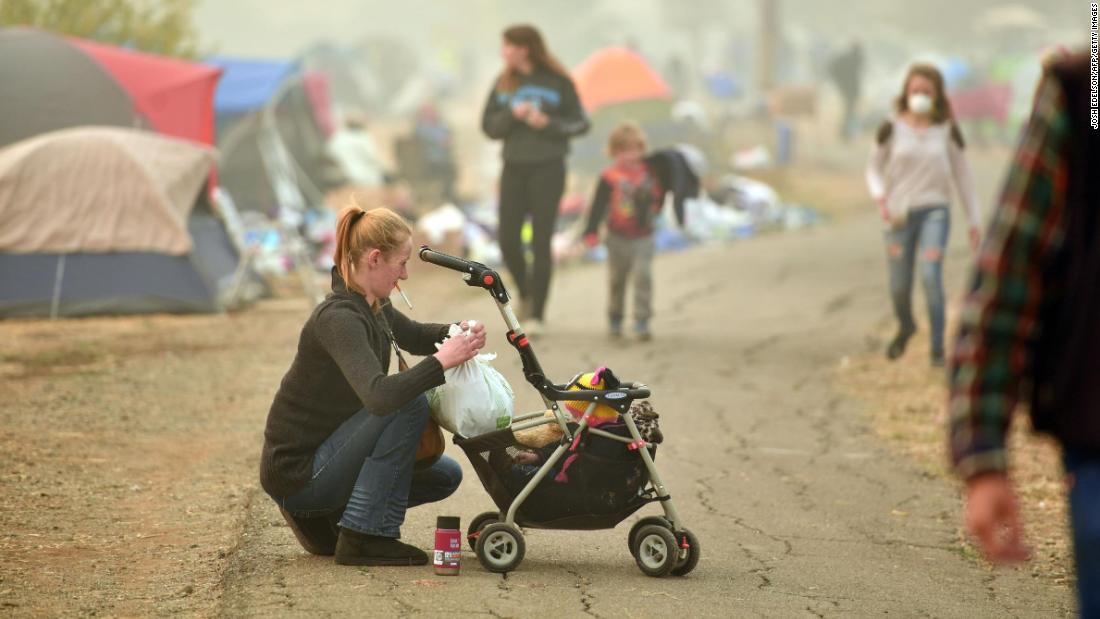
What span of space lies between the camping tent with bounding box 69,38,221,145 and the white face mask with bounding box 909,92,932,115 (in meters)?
9.23

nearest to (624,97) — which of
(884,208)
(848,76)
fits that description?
(848,76)

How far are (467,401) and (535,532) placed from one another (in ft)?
3.48

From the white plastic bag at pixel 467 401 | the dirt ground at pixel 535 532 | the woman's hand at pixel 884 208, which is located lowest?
the dirt ground at pixel 535 532

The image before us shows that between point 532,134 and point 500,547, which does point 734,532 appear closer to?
point 500,547

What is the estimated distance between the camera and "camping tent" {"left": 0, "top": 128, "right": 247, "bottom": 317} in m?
12.7

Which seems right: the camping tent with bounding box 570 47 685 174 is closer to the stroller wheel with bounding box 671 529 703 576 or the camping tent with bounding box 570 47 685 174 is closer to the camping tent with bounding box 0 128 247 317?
the camping tent with bounding box 0 128 247 317

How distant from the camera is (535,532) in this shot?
601cm

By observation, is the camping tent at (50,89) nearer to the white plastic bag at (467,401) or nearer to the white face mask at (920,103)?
the white face mask at (920,103)

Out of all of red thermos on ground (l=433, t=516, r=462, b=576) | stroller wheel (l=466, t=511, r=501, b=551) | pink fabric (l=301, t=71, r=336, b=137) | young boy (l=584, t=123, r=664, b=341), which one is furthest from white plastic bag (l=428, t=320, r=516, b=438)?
pink fabric (l=301, t=71, r=336, b=137)

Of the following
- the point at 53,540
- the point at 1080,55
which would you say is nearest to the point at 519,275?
the point at 53,540

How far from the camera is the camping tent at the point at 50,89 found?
581 inches

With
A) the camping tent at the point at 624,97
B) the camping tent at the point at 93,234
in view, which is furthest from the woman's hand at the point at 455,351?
the camping tent at the point at 624,97

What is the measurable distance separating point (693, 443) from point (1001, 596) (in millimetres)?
2711

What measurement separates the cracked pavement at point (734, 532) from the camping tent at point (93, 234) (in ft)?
10.6
